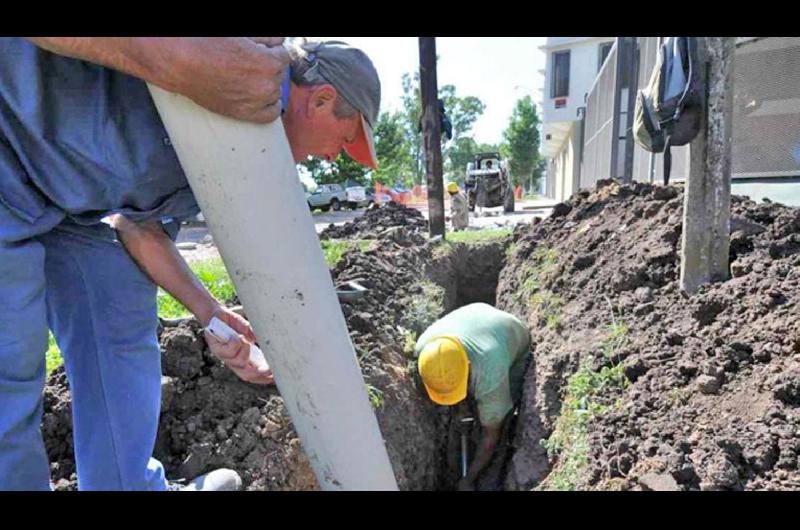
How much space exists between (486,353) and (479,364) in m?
0.11

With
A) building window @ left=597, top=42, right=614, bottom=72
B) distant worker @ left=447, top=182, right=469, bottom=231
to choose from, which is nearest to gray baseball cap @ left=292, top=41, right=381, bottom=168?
distant worker @ left=447, top=182, right=469, bottom=231

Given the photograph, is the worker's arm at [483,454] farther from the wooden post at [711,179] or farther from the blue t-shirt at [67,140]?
the blue t-shirt at [67,140]

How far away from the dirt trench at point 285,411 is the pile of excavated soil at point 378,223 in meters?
2.83

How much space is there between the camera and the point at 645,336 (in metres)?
3.15

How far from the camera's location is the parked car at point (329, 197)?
27.3 metres

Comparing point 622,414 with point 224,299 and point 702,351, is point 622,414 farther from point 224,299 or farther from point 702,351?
point 224,299

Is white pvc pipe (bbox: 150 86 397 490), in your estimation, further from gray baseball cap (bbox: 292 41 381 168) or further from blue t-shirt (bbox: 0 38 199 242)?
gray baseball cap (bbox: 292 41 381 168)

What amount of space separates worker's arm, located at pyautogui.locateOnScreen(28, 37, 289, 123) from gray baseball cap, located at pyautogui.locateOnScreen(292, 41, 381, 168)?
1.28 feet

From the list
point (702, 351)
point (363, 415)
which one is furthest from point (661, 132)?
point (363, 415)

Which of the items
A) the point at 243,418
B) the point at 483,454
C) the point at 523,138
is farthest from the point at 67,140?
the point at 523,138

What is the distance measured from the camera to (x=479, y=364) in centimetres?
448

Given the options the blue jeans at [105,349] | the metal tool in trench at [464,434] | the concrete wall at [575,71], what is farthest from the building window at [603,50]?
the blue jeans at [105,349]

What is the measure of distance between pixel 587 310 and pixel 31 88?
3.73 metres

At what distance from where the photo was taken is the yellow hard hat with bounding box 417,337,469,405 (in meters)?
4.12
